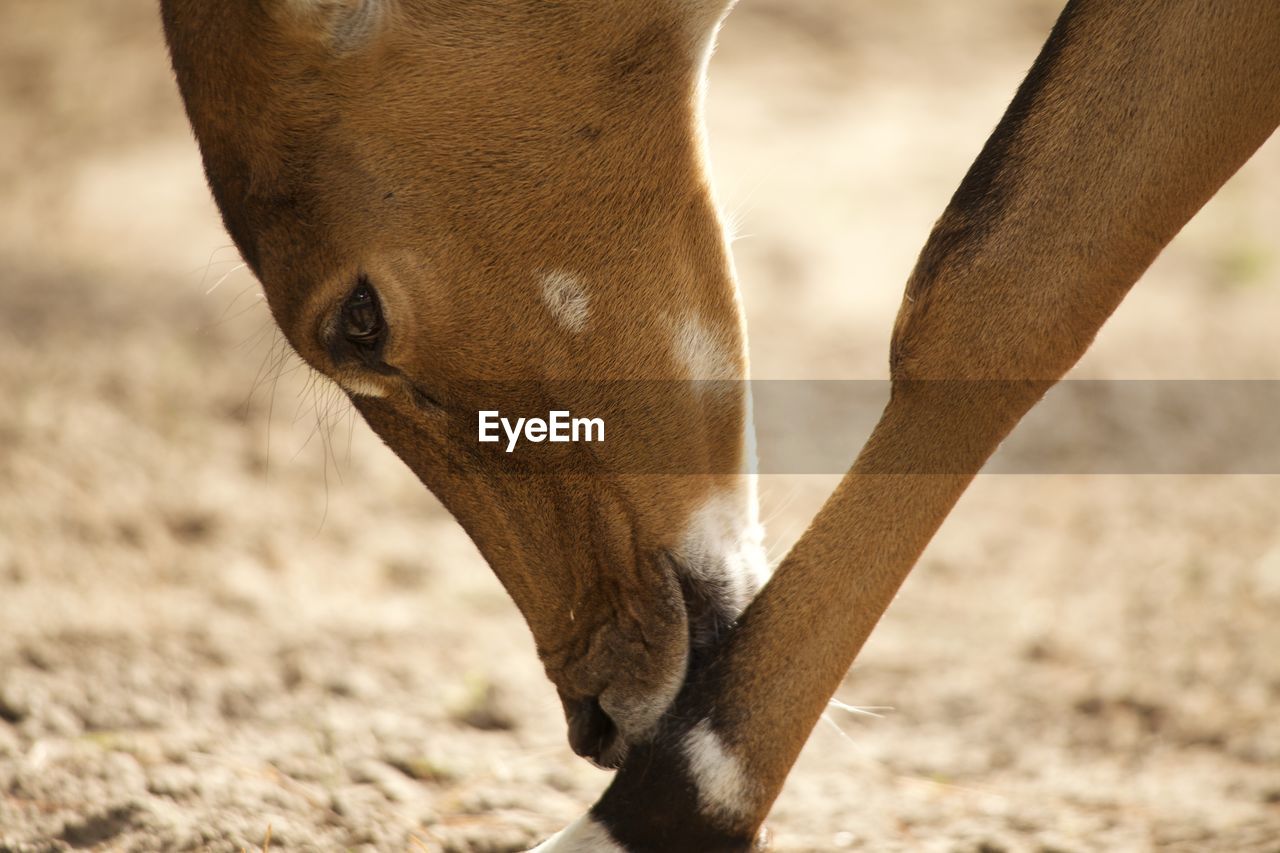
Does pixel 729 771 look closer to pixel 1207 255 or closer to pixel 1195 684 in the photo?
pixel 1195 684

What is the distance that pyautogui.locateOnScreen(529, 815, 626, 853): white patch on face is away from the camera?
2.40 metres

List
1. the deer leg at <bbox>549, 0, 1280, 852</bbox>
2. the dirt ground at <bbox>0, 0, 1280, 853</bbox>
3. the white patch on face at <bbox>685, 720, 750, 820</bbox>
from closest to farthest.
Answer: the deer leg at <bbox>549, 0, 1280, 852</bbox>
the white patch on face at <bbox>685, 720, 750, 820</bbox>
the dirt ground at <bbox>0, 0, 1280, 853</bbox>

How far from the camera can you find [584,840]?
7.93 ft

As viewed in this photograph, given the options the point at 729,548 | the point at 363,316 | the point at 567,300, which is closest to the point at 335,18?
the point at 363,316

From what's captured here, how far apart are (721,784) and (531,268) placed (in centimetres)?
94

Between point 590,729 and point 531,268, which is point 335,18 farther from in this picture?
point 590,729

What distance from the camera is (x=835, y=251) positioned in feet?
20.4

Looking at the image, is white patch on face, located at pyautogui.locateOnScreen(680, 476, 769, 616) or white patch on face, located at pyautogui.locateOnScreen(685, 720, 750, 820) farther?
white patch on face, located at pyautogui.locateOnScreen(680, 476, 769, 616)

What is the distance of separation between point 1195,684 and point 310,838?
2.24 metres

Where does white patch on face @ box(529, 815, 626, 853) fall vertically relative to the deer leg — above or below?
below

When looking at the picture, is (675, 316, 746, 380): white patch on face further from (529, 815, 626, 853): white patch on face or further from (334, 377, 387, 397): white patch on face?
(529, 815, 626, 853): white patch on face

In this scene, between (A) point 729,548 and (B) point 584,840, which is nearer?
(B) point 584,840

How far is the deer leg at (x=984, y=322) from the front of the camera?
2254 millimetres

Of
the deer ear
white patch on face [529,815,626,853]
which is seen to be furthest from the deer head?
white patch on face [529,815,626,853]
